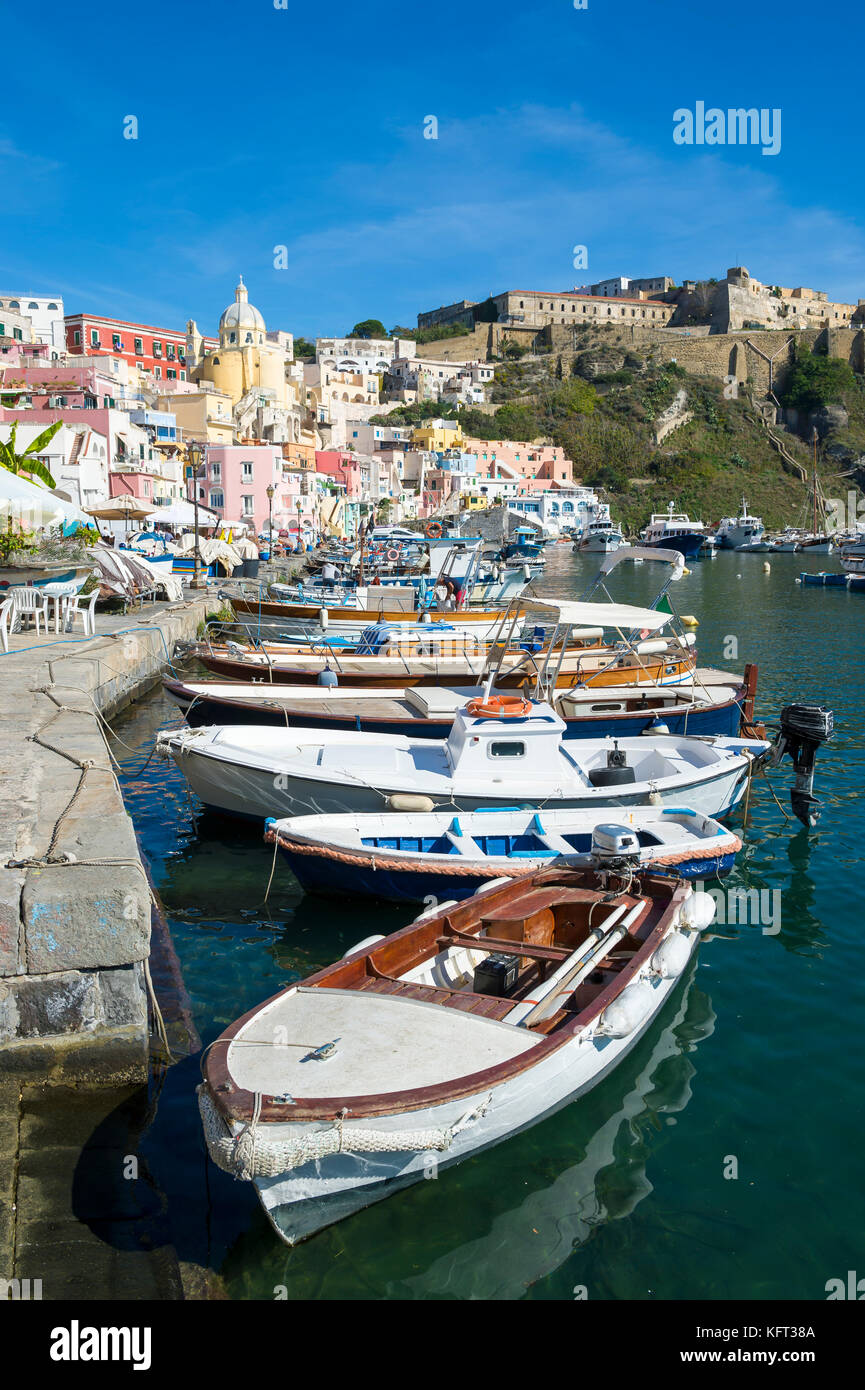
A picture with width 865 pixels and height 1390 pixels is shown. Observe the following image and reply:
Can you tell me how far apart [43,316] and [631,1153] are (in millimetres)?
96004

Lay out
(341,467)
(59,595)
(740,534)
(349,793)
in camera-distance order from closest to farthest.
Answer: (349,793)
(59,595)
(341,467)
(740,534)

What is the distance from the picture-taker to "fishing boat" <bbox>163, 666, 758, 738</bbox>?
1308cm

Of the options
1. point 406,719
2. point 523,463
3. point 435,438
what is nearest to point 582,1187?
point 406,719

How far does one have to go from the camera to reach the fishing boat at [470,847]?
8477 mm

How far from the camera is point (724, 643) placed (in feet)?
93.0

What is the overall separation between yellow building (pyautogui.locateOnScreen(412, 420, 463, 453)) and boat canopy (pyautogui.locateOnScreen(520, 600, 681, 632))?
8724 cm

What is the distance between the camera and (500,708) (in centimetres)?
1047

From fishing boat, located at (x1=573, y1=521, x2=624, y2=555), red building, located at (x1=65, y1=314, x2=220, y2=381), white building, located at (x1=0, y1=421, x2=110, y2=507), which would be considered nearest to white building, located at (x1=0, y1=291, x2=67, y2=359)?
red building, located at (x1=65, y1=314, x2=220, y2=381)

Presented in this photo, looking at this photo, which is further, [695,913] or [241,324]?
[241,324]

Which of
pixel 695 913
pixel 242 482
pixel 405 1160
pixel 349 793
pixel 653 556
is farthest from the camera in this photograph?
pixel 242 482

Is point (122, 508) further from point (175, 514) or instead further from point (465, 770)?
point (465, 770)

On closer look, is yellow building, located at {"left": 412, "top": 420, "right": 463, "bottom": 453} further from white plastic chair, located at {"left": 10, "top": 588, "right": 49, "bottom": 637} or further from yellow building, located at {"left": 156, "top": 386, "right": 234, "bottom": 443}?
white plastic chair, located at {"left": 10, "top": 588, "right": 49, "bottom": 637}

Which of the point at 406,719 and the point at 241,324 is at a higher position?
the point at 241,324

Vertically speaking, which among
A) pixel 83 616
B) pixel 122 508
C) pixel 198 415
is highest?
pixel 198 415
